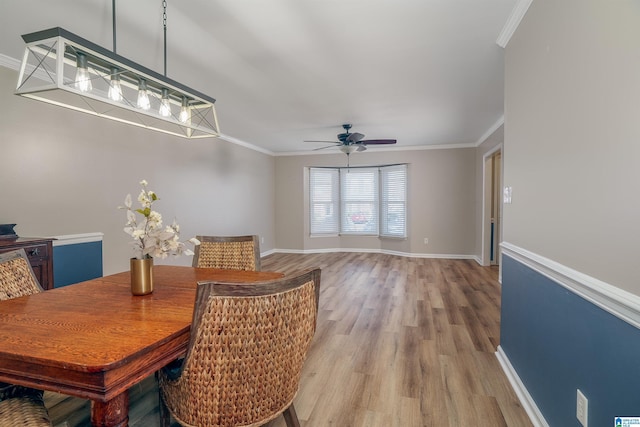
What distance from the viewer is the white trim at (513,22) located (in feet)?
6.36

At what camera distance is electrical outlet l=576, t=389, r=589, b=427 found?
123 centimetres

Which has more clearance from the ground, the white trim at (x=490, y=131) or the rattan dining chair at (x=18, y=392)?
the white trim at (x=490, y=131)

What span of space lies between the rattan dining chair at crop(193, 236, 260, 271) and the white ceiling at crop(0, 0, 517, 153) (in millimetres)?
1536

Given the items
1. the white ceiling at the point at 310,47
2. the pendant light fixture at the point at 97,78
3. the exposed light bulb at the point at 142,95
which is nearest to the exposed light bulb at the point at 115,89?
the pendant light fixture at the point at 97,78

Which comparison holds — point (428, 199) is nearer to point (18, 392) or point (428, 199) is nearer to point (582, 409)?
point (582, 409)

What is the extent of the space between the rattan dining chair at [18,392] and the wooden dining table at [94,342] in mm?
169

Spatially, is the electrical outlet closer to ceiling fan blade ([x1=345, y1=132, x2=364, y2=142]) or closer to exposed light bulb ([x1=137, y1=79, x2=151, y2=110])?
exposed light bulb ([x1=137, y1=79, x2=151, y2=110])

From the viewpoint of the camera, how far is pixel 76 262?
10.7 ft

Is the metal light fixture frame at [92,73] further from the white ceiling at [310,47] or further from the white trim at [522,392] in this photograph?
the white trim at [522,392]

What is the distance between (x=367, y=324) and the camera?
125 inches

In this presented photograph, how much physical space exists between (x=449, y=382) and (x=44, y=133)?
4.08 m

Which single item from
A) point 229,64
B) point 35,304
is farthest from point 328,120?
point 35,304

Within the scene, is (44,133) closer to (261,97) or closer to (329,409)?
(261,97)

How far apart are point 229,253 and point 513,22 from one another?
2563 mm
